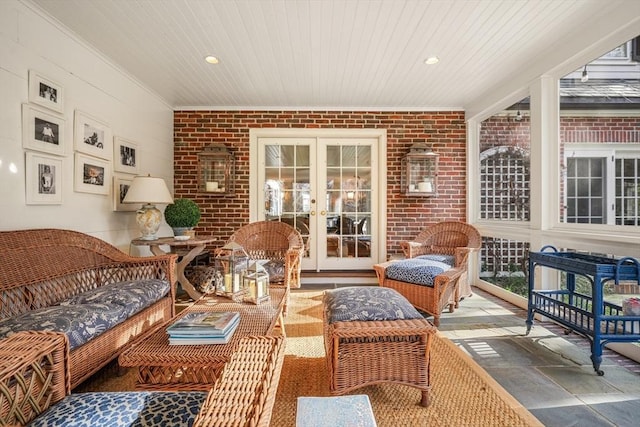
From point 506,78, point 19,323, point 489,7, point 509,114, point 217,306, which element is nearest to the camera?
point 19,323

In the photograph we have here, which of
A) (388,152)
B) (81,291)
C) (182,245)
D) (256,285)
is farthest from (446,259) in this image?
(81,291)

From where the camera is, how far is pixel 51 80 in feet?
7.95

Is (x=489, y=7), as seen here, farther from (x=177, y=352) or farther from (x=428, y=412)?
(x=177, y=352)

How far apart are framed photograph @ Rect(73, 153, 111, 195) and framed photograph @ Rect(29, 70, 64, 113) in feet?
1.40

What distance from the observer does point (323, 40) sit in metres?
2.72

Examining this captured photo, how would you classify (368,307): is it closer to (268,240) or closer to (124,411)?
(124,411)

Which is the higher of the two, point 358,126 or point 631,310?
point 358,126

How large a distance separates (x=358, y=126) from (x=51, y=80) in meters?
3.35

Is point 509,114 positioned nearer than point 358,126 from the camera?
Yes

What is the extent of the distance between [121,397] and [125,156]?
3.00 m

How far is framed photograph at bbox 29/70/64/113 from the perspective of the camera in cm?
226

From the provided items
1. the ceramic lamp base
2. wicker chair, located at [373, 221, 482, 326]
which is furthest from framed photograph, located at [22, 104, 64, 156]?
wicker chair, located at [373, 221, 482, 326]

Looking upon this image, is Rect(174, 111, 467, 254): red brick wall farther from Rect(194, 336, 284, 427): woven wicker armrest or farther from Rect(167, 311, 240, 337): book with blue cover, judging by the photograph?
Rect(194, 336, 284, 427): woven wicker armrest

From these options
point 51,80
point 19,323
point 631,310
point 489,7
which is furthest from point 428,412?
point 51,80
